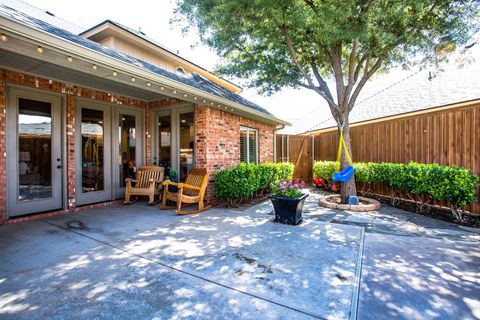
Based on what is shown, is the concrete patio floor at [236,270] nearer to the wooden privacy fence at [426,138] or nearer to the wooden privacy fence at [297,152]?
the wooden privacy fence at [426,138]

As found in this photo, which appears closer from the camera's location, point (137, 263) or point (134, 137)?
point (137, 263)

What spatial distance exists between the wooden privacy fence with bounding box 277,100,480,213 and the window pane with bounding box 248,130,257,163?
3288mm

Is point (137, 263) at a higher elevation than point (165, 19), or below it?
below

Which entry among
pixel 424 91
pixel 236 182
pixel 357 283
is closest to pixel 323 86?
pixel 424 91

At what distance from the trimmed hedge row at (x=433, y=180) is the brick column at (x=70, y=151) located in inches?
286

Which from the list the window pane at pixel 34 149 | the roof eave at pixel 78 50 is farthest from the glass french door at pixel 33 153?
the roof eave at pixel 78 50

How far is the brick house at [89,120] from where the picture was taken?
351cm

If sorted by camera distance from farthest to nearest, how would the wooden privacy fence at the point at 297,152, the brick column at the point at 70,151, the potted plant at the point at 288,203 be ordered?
the wooden privacy fence at the point at 297,152 < the brick column at the point at 70,151 < the potted plant at the point at 288,203

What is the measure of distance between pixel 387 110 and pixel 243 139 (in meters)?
4.55

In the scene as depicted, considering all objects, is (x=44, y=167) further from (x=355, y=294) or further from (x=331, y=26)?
(x=331, y=26)

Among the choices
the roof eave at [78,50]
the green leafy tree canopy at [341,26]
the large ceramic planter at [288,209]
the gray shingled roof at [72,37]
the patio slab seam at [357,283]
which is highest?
the green leafy tree canopy at [341,26]

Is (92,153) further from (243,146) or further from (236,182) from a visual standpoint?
(243,146)

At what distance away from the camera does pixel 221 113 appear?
6.48 m

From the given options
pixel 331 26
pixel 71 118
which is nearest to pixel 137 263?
pixel 71 118
